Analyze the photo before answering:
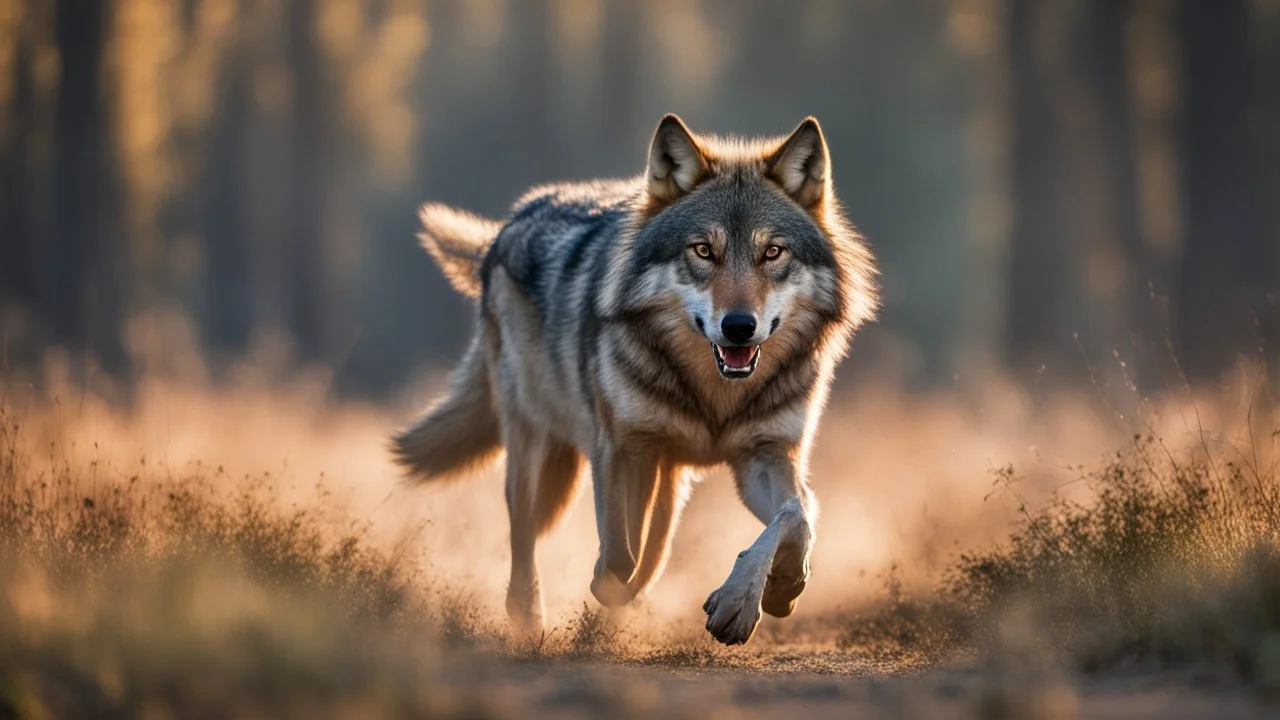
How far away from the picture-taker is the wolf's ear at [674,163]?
6.31 metres

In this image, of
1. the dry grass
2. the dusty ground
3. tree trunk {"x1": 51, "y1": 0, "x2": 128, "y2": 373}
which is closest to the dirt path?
the dusty ground

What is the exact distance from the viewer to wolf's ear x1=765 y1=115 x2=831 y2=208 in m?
6.30

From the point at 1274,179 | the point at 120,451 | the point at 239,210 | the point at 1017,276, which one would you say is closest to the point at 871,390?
the point at 1017,276

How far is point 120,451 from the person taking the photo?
9.53 meters

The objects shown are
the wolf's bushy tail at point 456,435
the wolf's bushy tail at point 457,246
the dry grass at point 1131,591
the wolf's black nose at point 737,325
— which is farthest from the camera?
the wolf's bushy tail at point 457,246

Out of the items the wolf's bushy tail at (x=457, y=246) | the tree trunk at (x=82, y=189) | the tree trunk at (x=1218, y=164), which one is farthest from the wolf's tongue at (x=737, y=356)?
the tree trunk at (x=82, y=189)

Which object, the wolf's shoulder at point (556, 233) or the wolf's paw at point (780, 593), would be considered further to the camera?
the wolf's shoulder at point (556, 233)

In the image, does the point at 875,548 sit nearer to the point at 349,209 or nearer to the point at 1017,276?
the point at 1017,276

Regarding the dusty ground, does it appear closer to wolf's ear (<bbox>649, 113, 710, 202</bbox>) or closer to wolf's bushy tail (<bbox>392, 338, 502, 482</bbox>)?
wolf's bushy tail (<bbox>392, 338, 502, 482</bbox>)

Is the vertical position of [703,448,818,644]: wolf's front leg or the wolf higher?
the wolf

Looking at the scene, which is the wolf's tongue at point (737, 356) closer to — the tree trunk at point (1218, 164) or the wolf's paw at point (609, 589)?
the wolf's paw at point (609, 589)

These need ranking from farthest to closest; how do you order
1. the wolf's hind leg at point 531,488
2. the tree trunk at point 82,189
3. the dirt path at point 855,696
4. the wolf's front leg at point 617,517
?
the tree trunk at point 82,189
the wolf's hind leg at point 531,488
the wolf's front leg at point 617,517
the dirt path at point 855,696

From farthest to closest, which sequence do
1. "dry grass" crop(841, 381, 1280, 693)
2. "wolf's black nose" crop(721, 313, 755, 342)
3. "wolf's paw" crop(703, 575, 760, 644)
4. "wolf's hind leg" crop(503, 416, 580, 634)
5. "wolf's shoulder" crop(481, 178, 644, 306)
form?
1. "wolf's hind leg" crop(503, 416, 580, 634)
2. "wolf's shoulder" crop(481, 178, 644, 306)
3. "wolf's black nose" crop(721, 313, 755, 342)
4. "wolf's paw" crop(703, 575, 760, 644)
5. "dry grass" crop(841, 381, 1280, 693)

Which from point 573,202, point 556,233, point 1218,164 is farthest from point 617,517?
point 1218,164
